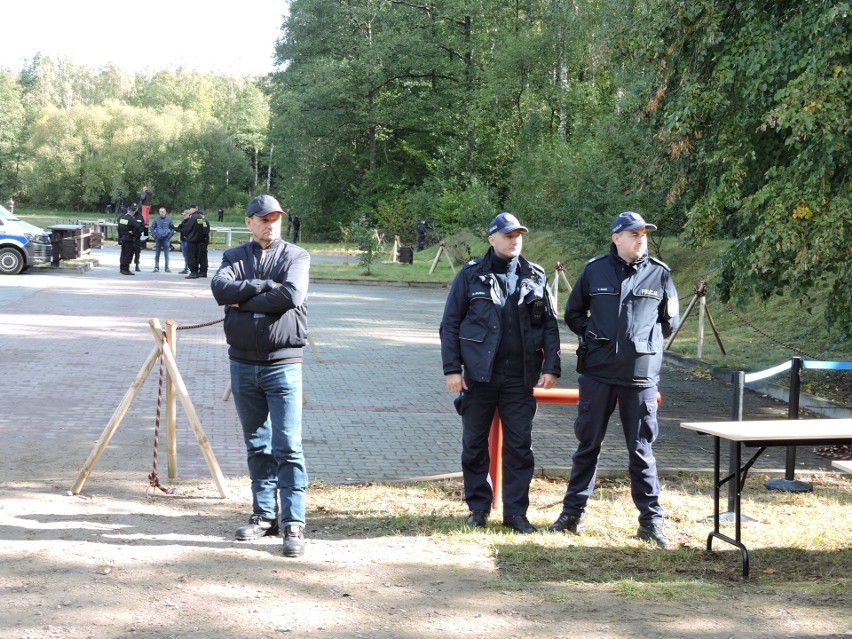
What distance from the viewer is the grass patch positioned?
5.70 m

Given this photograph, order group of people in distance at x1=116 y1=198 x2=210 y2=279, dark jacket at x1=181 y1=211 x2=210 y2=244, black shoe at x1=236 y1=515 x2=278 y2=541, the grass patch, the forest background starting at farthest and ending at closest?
group of people in distance at x1=116 y1=198 x2=210 y2=279
dark jacket at x1=181 y1=211 x2=210 y2=244
the forest background
black shoe at x1=236 y1=515 x2=278 y2=541
the grass patch

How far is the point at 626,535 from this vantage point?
661 cm

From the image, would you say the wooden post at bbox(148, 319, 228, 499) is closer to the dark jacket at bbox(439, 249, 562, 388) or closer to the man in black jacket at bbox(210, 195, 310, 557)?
the man in black jacket at bbox(210, 195, 310, 557)

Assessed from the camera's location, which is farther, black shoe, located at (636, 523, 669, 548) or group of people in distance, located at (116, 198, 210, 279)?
group of people in distance, located at (116, 198, 210, 279)

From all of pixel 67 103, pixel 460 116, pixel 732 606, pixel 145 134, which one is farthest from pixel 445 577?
pixel 67 103

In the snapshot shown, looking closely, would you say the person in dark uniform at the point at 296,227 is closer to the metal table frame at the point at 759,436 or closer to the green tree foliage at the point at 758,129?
the green tree foliage at the point at 758,129

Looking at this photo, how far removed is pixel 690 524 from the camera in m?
7.02

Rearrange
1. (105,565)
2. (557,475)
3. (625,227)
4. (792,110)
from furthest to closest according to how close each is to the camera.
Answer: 1. (792,110)
2. (557,475)
3. (625,227)
4. (105,565)

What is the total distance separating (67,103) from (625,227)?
14304cm

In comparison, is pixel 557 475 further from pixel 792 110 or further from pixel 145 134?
pixel 145 134

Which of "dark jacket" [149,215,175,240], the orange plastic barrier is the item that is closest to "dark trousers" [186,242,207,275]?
"dark jacket" [149,215,175,240]

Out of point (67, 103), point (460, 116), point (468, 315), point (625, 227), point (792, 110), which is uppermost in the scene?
point (67, 103)

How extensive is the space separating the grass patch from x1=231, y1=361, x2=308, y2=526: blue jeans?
1.54 ft

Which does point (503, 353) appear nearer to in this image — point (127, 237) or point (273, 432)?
point (273, 432)
